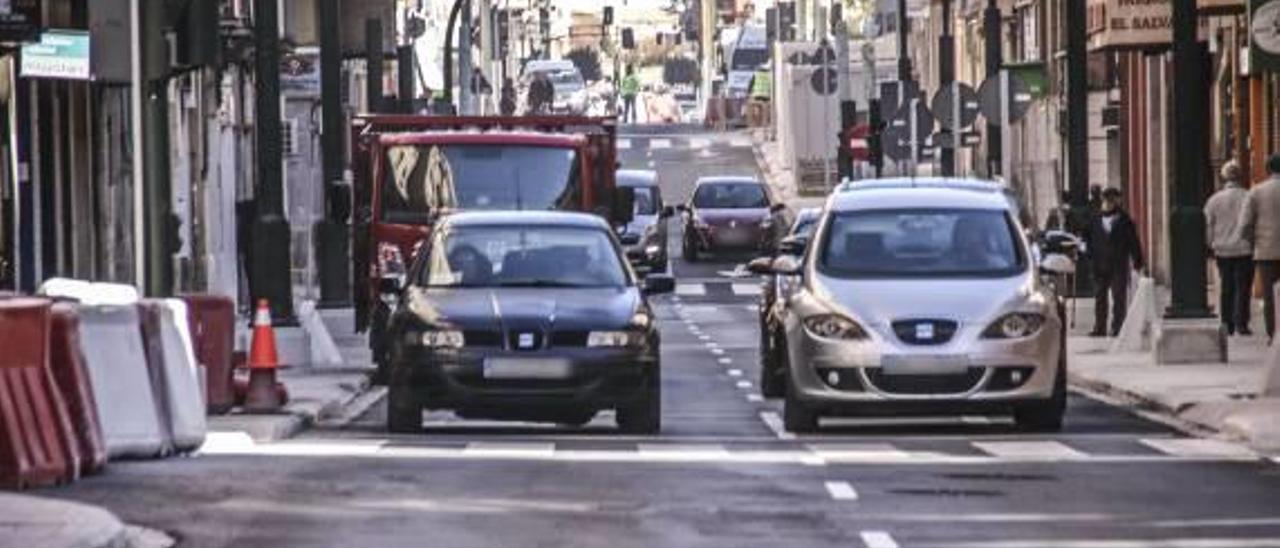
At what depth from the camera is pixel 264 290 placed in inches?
1396

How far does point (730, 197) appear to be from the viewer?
75188 mm

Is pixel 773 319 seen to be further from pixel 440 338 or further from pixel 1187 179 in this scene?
pixel 1187 179

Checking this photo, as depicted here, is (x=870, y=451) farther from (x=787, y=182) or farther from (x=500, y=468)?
(x=787, y=182)

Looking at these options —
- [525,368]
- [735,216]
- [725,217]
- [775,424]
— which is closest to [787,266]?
[775,424]

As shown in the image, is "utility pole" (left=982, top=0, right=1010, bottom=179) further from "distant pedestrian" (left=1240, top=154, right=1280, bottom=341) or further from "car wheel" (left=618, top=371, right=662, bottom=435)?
"car wheel" (left=618, top=371, right=662, bottom=435)

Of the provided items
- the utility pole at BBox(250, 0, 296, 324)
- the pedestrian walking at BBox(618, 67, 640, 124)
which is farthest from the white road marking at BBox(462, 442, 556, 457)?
the pedestrian walking at BBox(618, 67, 640, 124)

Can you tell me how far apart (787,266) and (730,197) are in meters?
47.9

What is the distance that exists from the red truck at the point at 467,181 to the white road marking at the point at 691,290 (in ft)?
86.1

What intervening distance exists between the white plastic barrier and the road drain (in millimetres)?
4957

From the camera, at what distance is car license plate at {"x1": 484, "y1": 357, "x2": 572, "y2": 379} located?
26.0 meters

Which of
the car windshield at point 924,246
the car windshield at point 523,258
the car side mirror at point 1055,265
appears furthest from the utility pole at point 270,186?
the car side mirror at point 1055,265

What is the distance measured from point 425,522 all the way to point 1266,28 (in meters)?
12.1

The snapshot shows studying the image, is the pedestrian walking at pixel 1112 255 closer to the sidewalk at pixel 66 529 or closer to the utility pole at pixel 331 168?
the utility pole at pixel 331 168

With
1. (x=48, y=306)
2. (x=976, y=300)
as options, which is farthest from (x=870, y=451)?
(x=48, y=306)
